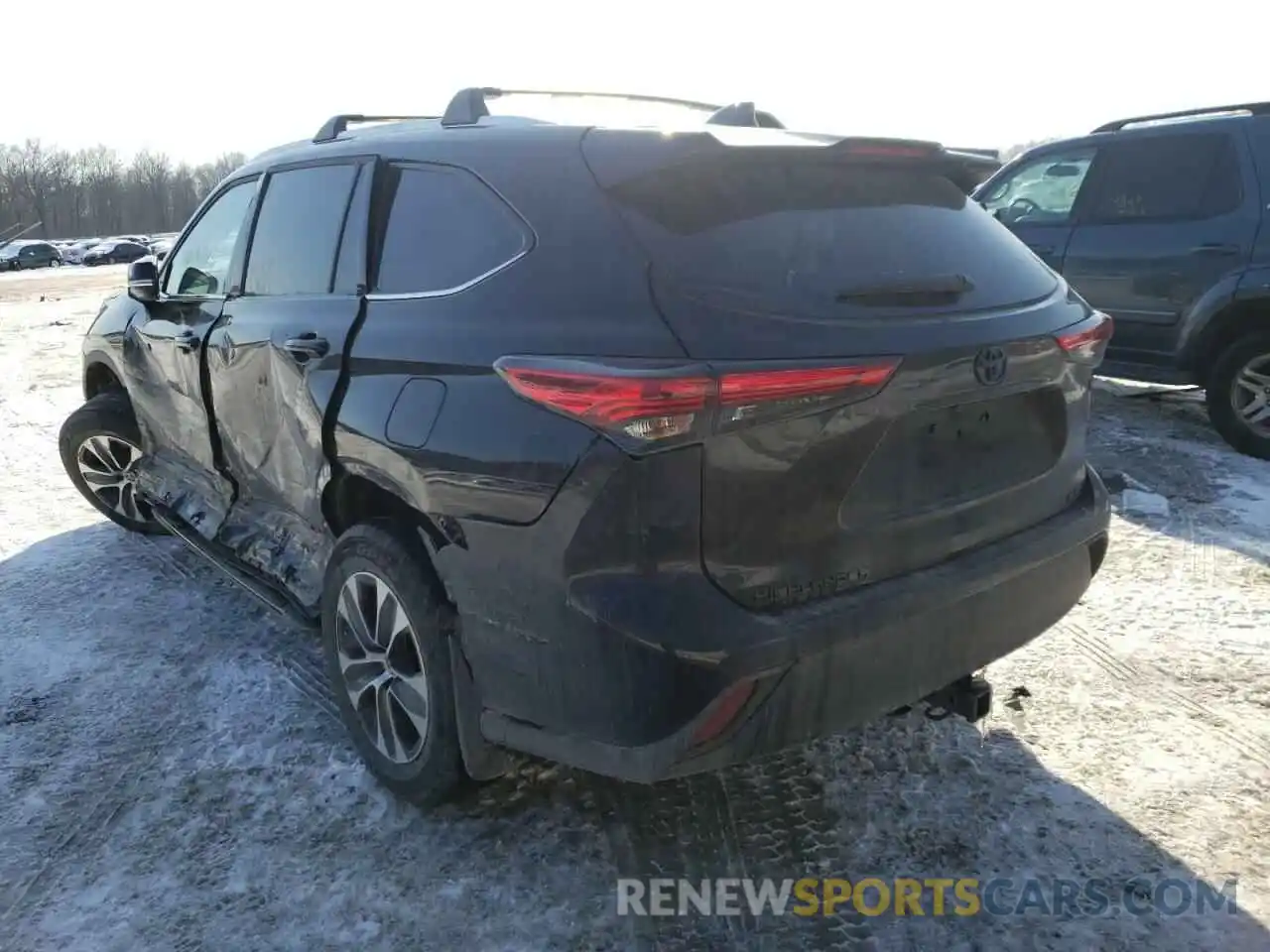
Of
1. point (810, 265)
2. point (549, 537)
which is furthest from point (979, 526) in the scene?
point (549, 537)

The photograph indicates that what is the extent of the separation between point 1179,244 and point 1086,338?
4393 mm

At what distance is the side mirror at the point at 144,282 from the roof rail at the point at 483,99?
208 cm

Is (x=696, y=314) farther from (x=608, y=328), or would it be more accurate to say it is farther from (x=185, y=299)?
(x=185, y=299)

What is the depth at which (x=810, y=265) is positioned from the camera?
2.36 m

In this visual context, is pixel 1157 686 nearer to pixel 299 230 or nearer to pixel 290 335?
pixel 290 335

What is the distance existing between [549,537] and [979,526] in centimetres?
109

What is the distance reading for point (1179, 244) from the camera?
21.1 feet

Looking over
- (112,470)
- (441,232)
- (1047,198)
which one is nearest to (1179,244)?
(1047,198)

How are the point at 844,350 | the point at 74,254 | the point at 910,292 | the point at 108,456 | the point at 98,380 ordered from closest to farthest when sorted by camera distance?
the point at 844,350, the point at 910,292, the point at 108,456, the point at 98,380, the point at 74,254

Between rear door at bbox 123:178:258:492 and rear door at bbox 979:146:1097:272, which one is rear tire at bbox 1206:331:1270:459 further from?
rear door at bbox 123:178:258:492

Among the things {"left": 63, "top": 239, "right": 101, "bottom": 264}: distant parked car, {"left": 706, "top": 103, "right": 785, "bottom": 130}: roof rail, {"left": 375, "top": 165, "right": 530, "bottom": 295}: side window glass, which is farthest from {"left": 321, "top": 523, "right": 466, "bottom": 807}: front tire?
{"left": 63, "top": 239, "right": 101, "bottom": 264}: distant parked car

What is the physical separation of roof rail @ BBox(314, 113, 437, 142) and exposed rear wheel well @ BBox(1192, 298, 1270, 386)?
5.02m

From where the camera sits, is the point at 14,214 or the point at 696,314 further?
the point at 14,214

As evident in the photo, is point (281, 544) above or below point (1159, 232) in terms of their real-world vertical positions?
below
